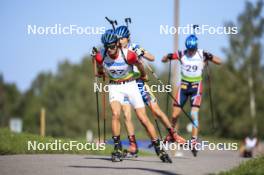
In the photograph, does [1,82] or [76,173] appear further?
[1,82]

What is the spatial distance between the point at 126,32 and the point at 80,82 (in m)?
79.7

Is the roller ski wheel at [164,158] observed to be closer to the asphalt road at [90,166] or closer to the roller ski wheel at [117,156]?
the asphalt road at [90,166]

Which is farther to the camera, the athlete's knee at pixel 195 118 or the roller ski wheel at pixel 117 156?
the athlete's knee at pixel 195 118

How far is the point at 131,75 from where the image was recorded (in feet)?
44.4

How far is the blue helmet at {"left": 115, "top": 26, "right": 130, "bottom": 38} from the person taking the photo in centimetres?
1377

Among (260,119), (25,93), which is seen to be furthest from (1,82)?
(260,119)

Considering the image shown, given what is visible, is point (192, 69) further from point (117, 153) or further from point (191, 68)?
point (117, 153)

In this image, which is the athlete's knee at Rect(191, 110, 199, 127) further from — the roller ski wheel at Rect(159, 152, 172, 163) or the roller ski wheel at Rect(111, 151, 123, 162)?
the roller ski wheel at Rect(111, 151, 123, 162)

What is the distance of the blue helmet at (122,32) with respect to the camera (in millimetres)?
13766

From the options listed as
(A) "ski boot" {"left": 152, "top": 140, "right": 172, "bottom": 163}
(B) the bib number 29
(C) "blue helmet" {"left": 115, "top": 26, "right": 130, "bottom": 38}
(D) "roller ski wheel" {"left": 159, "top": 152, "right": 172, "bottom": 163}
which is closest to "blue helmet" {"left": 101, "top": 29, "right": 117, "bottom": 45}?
(C) "blue helmet" {"left": 115, "top": 26, "right": 130, "bottom": 38}

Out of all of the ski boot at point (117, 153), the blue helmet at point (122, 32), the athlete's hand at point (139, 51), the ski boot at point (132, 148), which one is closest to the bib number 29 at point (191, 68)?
the ski boot at point (132, 148)

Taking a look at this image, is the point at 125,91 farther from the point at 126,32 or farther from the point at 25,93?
the point at 25,93

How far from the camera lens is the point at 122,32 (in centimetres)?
1384

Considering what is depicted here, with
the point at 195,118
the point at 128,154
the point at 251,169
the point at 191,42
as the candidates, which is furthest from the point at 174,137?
the point at 251,169
